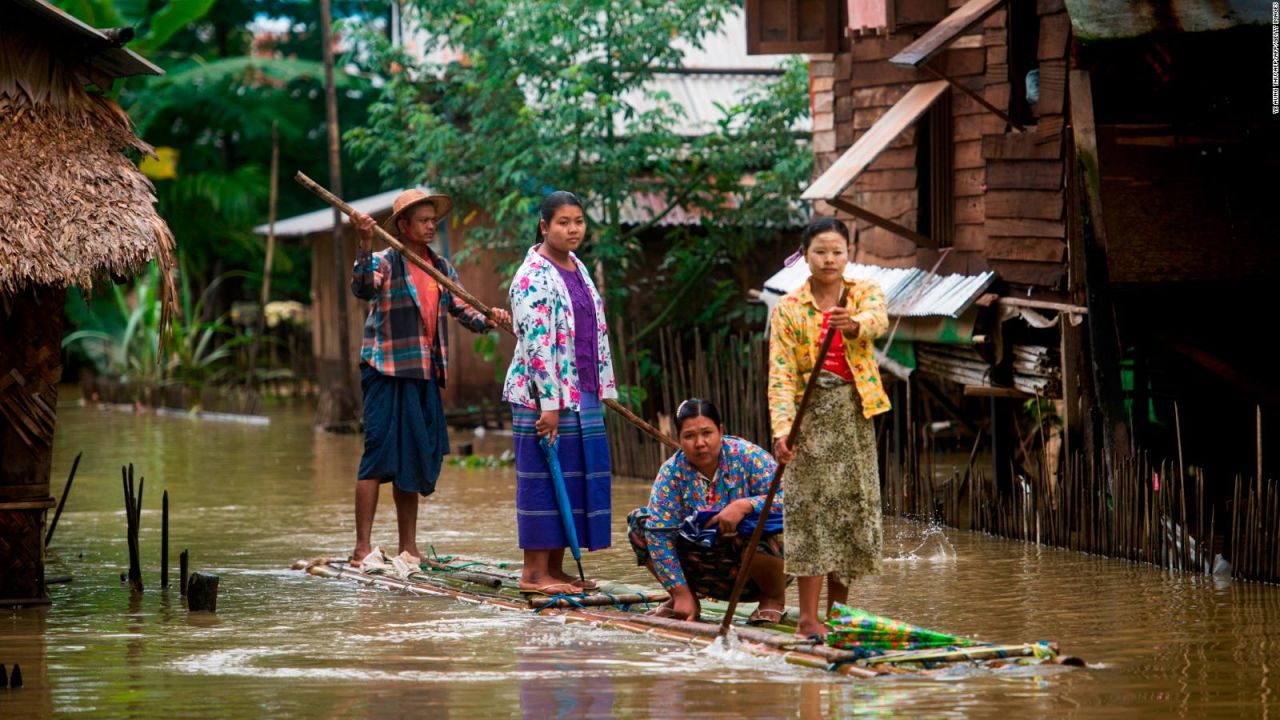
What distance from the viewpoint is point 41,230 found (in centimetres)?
785

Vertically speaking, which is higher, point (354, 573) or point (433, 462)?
point (433, 462)

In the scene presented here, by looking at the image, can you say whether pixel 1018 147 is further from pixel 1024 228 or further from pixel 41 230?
pixel 41 230

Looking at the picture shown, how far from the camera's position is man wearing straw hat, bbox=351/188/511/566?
29.2 feet

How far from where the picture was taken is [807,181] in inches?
664

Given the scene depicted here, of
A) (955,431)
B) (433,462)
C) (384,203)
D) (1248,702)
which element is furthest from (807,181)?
(1248,702)

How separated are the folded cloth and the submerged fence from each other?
102 inches

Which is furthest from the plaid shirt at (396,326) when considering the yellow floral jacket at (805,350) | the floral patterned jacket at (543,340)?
the yellow floral jacket at (805,350)

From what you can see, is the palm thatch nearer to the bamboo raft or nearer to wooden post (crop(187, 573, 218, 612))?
wooden post (crop(187, 573, 218, 612))

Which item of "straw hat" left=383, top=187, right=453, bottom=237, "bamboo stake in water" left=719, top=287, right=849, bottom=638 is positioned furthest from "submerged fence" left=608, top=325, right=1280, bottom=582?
"straw hat" left=383, top=187, right=453, bottom=237

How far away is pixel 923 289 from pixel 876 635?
6105mm

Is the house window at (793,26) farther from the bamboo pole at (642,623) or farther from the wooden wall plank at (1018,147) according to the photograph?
the bamboo pole at (642,623)

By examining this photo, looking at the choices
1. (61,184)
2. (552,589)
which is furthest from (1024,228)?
(61,184)

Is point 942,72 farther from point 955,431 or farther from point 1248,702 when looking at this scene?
point 1248,702

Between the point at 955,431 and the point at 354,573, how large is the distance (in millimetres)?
7978
